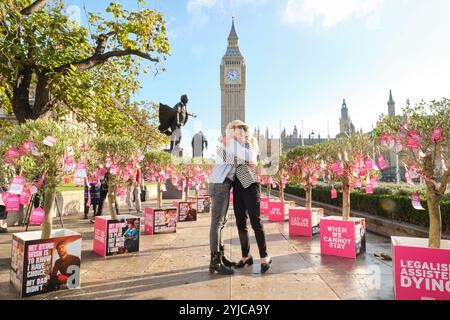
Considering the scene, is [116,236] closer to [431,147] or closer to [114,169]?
[114,169]

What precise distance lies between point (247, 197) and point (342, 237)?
2.34 metres

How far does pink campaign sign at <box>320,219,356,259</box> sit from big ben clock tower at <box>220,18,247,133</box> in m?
→ 101

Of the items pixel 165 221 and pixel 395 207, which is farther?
pixel 395 207

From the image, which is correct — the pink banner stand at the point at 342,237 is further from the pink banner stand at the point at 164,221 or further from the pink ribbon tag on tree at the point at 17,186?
the pink ribbon tag on tree at the point at 17,186

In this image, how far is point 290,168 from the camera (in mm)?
10875

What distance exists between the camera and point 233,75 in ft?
377

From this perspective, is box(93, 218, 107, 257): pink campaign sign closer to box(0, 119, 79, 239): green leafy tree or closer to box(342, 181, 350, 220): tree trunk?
box(0, 119, 79, 239): green leafy tree

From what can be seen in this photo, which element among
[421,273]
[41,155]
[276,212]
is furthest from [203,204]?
[421,273]

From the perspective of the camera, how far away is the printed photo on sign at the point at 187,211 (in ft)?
33.0

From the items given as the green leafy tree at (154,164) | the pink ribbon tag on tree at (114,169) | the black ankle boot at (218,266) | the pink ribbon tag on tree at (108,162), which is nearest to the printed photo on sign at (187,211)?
the green leafy tree at (154,164)

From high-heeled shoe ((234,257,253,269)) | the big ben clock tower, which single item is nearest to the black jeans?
high-heeled shoe ((234,257,253,269))

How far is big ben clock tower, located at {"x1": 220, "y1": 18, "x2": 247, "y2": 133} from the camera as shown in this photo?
4304 inches
